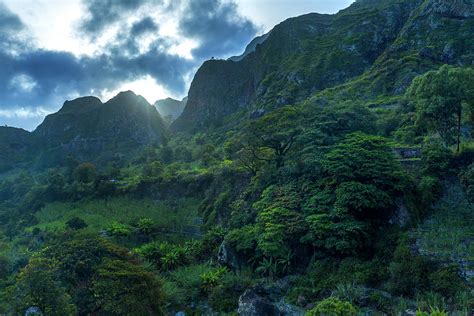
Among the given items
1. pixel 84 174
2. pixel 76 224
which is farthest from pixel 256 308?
pixel 84 174

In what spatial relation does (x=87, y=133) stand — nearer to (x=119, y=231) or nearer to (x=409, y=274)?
(x=119, y=231)

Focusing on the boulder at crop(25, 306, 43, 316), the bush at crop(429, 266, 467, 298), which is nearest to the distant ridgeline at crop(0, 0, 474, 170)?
the bush at crop(429, 266, 467, 298)

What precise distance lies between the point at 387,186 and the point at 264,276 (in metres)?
11.0

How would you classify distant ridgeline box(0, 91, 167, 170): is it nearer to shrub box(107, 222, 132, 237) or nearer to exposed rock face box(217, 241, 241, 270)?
shrub box(107, 222, 132, 237)

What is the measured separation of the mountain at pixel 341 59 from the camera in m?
65.8

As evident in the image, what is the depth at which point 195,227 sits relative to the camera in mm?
42375

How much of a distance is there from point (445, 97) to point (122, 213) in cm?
4081

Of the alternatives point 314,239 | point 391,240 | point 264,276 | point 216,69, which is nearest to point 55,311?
point 264,276

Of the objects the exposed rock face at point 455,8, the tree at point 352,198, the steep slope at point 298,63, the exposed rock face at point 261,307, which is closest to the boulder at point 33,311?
the exposed rock face at point 261,307

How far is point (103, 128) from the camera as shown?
14312 centimetres

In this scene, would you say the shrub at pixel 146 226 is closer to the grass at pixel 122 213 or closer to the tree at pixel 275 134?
the grass at pixel 122 213

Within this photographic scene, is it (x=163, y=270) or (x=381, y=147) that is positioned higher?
(x=381, y=147)

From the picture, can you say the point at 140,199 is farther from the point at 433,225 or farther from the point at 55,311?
the point at 433,225

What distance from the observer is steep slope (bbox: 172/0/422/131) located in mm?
89250
